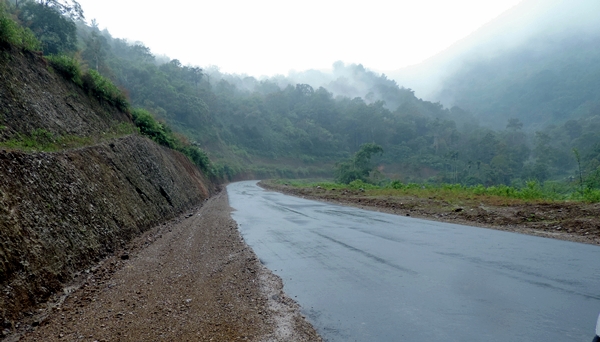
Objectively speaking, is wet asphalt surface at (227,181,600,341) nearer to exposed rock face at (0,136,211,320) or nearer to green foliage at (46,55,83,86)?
exposed rock face at (0,136,211,320)

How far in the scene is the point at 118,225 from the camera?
9523 mm

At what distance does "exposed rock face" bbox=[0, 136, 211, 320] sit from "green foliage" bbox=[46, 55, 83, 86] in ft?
14.4

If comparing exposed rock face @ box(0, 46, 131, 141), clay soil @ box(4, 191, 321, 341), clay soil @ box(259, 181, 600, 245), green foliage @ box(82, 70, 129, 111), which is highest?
green foliage @ box(82, 70, 129, 111)

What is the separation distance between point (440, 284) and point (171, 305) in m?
4.01

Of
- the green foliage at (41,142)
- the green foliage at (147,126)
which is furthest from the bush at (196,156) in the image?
the green foliage at (41,142)

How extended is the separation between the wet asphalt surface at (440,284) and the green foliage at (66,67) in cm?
1117

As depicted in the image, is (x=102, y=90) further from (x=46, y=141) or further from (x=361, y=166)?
(x=361, y=166)

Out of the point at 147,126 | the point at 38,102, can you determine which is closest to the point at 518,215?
the point at 38,102

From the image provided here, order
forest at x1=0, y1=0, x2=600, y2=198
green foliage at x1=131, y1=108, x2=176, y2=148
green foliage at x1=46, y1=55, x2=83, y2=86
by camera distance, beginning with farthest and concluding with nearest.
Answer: forest at x1=0, y1=0, x2=600, y2=198 < green foliage at x1=131, y1=108, x2=176, y2=148 < green foliage at x1=46, y1=55, x2=83, y2=86

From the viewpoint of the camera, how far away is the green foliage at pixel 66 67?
14.5 m

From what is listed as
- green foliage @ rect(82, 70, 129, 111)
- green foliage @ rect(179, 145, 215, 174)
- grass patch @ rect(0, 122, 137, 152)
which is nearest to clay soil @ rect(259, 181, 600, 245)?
grass patch @ rect(0, 122, 137, 152)

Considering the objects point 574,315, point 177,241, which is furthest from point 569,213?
point 177,241

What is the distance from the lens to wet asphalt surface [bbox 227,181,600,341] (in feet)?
13.5

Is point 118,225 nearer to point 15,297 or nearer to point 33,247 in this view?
point 33,247
